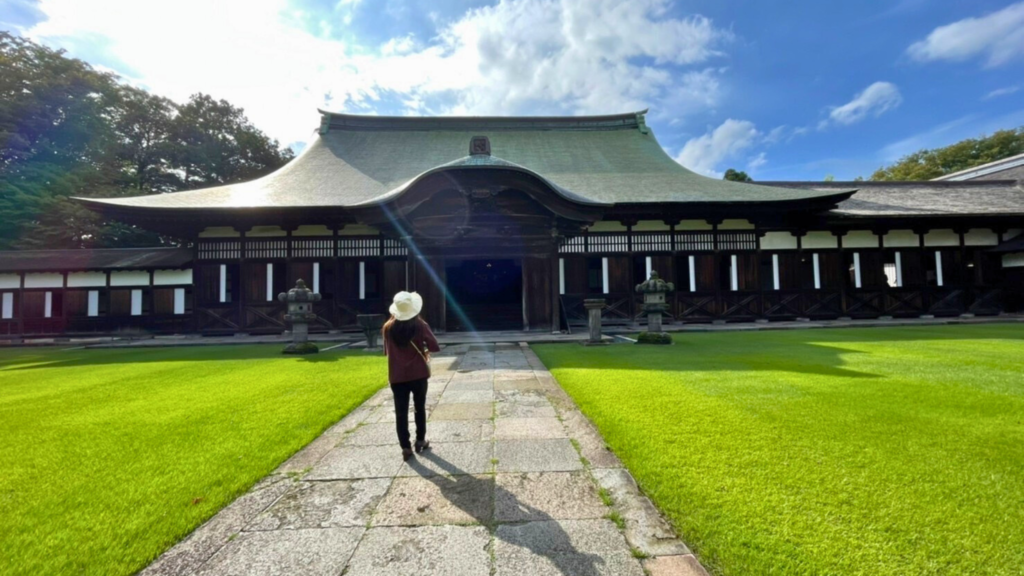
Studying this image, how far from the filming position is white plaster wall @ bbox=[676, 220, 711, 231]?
1430cm

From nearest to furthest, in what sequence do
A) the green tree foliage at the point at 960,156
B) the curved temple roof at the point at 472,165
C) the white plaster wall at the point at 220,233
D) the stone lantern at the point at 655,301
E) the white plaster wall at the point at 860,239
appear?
the stone lantern at the point at 655,301
the curved temple roof at the point at 472,165
the white plaster wall at the point at 220,233
the white plaster wall at the point at 860,239
the green tree foliage at the point at 960,156

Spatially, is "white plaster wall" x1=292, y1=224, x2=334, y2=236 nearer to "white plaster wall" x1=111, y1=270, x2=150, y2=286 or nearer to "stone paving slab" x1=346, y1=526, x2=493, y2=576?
"white plaster wall" x1=111, y1=270, x2=150, y2=286

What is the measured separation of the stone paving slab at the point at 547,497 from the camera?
7.78 ft

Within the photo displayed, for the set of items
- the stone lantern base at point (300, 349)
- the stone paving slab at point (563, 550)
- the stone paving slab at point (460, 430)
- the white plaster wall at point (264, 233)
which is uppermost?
the white plaster wall at point (264, 233)

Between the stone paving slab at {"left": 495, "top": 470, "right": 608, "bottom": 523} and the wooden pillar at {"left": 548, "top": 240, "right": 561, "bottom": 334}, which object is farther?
the wooden pillar at {"left": 548, "top": 240, "right": 561, "bottom": 334}

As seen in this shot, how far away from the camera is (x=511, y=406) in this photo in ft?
15.4

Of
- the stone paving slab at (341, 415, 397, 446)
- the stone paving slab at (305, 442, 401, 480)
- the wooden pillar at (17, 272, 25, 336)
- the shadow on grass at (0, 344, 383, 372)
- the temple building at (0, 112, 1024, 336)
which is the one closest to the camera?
the stone paving slab at (305, 442, 401, 480)

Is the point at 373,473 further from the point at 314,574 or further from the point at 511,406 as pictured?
the point at 511,406

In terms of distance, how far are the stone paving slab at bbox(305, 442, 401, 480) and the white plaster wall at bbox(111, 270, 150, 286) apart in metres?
15.7

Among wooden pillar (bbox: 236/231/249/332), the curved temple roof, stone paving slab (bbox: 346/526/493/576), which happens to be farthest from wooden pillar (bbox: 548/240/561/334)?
wooden pillar (bbox: 236/231/249/332)

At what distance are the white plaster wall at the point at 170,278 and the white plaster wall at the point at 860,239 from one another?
23.4 m

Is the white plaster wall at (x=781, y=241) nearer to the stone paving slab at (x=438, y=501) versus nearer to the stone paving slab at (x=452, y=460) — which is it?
the stone paving slab at (x=452, y=460)

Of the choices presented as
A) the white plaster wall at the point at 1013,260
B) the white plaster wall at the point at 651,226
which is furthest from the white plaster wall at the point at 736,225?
the white plaster wall at the point at 1013,260

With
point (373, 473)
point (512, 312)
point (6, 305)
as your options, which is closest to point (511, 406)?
point (373, 473)
